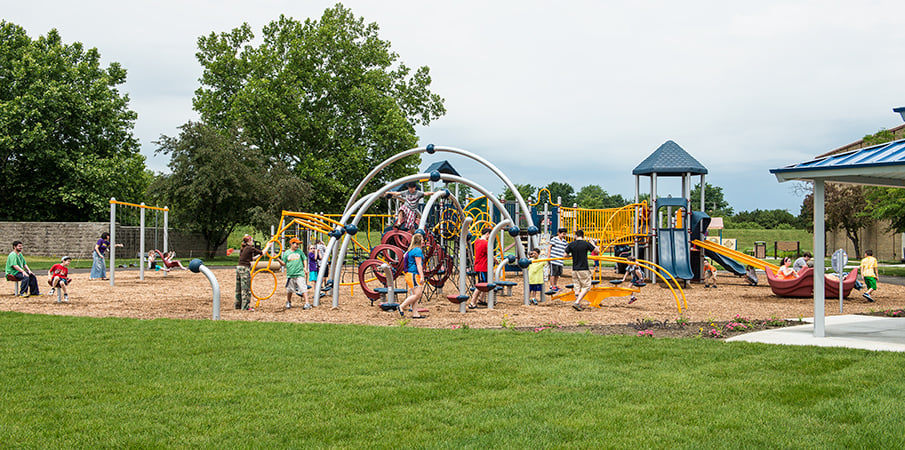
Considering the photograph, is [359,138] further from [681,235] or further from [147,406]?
[147,406]

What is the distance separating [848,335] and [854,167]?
7.65 feet

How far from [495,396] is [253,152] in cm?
3234

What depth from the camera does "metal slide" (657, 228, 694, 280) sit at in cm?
1992

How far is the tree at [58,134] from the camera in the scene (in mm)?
36562

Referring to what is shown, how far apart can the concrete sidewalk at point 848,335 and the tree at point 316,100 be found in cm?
3029

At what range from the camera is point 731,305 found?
1462 cm

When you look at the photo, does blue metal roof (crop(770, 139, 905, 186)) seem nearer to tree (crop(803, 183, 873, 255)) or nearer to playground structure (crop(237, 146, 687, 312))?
→ playground structure (crop(237, 146, 687, 312))

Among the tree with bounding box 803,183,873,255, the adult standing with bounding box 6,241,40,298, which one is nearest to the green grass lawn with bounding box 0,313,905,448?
the adult standing with bounding box 6,241,40,298

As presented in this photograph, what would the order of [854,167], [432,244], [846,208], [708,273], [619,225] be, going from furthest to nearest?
[846,208]
[619,225]
[708,273]
[432,244]
[854,167]

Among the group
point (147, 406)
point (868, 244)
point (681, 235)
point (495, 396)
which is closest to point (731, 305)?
point (681, 235)

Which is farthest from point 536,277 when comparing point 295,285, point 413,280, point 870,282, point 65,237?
point 65,237

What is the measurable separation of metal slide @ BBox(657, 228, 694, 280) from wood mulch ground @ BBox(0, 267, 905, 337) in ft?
4.78

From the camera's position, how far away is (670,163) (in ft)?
72.4

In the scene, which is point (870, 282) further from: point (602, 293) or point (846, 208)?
point (846, 208)
